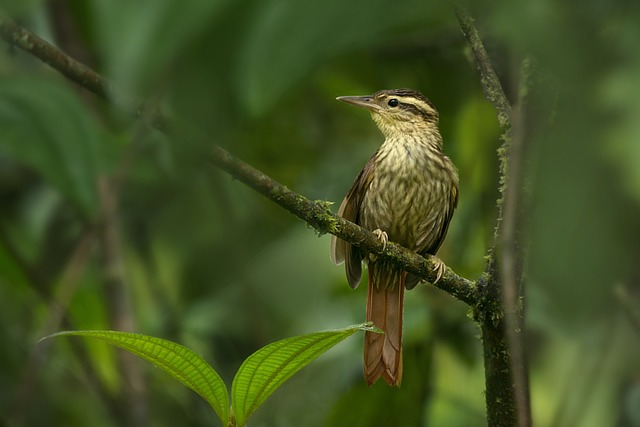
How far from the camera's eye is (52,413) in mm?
4324

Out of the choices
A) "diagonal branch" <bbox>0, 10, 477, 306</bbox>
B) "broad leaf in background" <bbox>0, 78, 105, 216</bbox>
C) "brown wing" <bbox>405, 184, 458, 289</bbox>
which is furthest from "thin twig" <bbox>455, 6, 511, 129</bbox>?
"brown wing" <bbox>405, 184, 458, 289</bbox>

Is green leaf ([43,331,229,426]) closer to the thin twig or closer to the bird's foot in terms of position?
the thin twig

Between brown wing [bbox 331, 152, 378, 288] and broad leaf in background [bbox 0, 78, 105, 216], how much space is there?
4.20 ft

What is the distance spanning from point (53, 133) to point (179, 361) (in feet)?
1.33

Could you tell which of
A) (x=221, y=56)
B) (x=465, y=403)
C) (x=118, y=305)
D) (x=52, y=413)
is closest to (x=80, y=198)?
(x=221, y=56)

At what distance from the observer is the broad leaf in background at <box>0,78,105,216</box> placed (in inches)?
42.1

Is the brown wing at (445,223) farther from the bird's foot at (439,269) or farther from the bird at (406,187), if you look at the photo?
the bird's foot at (439,269)

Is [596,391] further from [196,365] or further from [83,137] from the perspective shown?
[83,137]

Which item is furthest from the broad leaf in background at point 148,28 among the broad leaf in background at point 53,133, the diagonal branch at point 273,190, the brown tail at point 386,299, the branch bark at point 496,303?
the brown tail at point 386,299

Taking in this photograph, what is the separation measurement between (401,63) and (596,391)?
1603 millimetres

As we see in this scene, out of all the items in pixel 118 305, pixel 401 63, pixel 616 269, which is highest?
pixel 401 63

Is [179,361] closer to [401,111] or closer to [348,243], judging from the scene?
[348,243]

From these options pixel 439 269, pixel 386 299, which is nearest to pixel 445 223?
pixel 386 299

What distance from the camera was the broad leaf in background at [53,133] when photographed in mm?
1069
